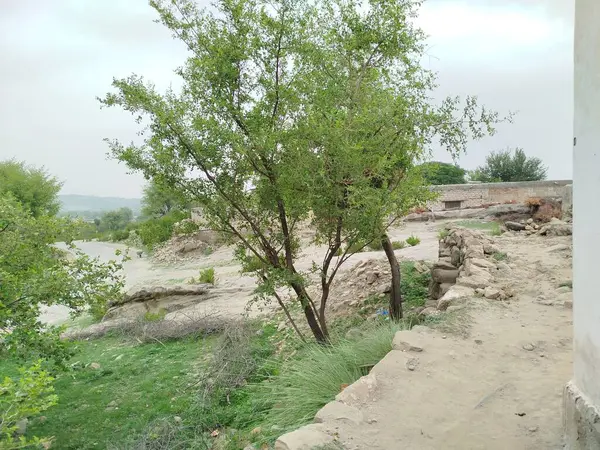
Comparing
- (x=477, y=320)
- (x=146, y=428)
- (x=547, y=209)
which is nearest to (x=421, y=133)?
(x=477, y=320)

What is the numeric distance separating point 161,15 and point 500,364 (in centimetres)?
569

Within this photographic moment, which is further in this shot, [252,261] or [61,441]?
[252,261]

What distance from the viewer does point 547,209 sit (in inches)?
651

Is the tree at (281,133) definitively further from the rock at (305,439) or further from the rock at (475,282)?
the rock at (305,439)

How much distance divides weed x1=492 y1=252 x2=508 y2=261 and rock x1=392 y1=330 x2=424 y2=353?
3.94 m

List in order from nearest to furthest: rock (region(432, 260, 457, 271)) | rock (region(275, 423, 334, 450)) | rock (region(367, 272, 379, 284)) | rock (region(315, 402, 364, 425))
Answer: rock (region(275, 423, 334, 450)) → rock (region(315, 402, 364, 425)) → rock (region(432, 260, 457, 271)) → rock (region(367, 272, 379, 284))

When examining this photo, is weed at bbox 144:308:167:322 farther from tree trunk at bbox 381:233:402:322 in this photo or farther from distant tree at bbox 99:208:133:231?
distant tree at bbox 99:208:133:231

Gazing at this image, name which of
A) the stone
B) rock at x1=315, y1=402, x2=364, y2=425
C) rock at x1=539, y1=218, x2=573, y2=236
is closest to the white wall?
rock at x1=315, y1=402, x2=364, y2=425

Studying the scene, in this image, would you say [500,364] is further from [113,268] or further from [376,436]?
[113,268]

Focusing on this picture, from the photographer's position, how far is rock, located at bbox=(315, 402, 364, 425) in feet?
10.9

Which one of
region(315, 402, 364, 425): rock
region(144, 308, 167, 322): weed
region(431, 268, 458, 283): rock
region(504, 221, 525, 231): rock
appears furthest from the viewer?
region(504, 221, 525, 231): rock

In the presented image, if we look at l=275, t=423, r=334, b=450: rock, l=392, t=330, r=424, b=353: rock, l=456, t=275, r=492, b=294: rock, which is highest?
l=456, t=275, r=492, b=294: rock

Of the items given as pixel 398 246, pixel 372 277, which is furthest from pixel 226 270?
pixel 372 277

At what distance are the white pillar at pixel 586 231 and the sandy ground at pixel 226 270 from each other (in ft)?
19.8
